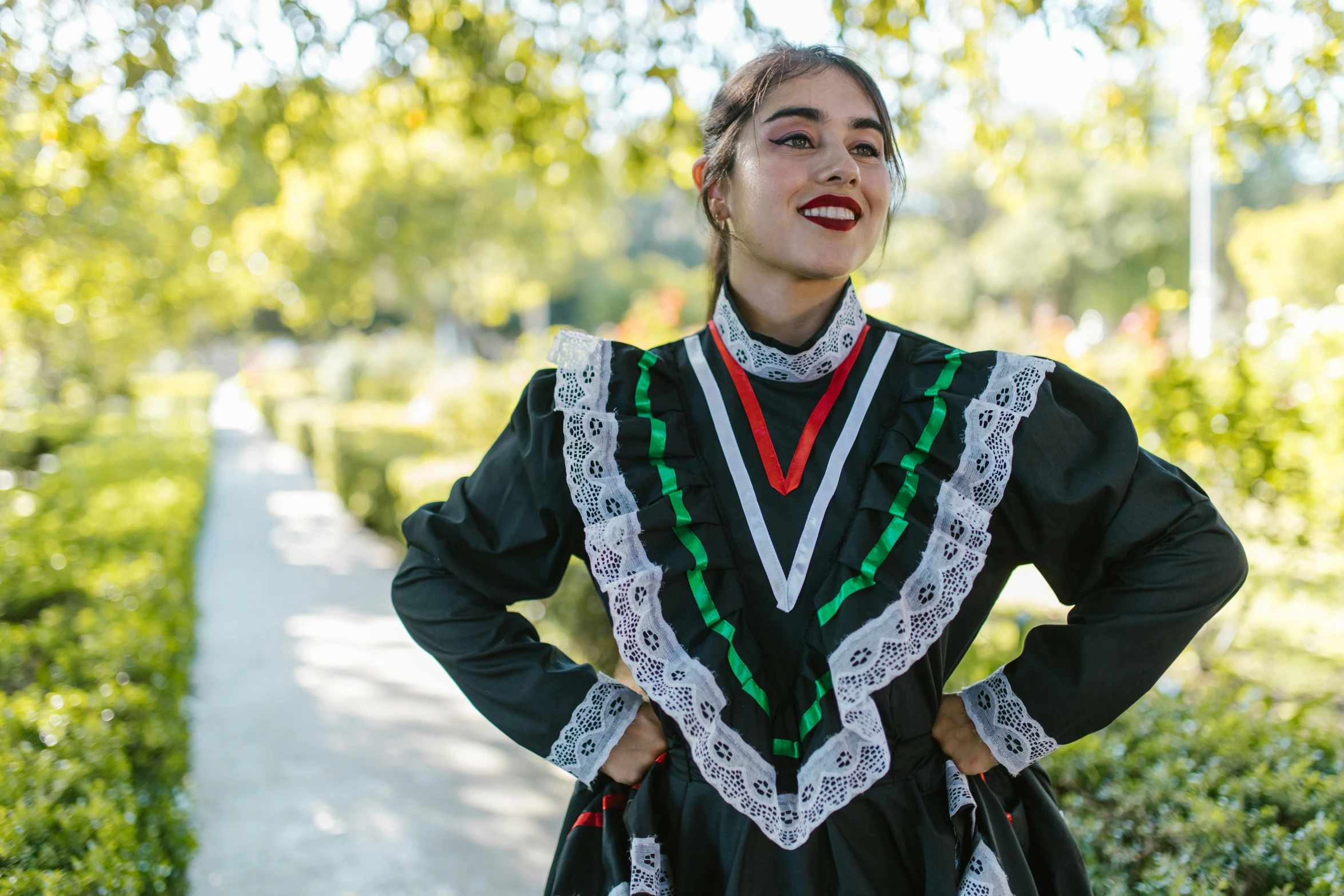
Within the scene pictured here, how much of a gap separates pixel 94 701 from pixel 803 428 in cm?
271

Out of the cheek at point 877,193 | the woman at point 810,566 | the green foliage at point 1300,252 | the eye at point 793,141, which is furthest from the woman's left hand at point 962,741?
the green foliage at point 1300,252

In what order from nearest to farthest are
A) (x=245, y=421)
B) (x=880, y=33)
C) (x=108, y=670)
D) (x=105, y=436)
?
(x=108, y=670) → (x=880, y=33) → (x=105, y=436) → (x=245, y=421)

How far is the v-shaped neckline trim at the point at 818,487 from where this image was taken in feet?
4.61

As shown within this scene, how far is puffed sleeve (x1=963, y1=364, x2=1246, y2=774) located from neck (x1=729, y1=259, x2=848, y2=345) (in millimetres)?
381

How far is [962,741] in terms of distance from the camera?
4.70 feet

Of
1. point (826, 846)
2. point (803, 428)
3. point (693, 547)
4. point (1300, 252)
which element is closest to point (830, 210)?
point (803, 428)

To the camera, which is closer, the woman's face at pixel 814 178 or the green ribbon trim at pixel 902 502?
the green ribbon trim at pixel 902 502

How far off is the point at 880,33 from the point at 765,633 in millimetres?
3461

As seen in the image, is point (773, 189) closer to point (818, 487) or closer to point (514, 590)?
point (818, 487)

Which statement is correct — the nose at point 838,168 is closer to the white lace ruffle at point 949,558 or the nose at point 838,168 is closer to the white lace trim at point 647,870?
the white lace ruffle at point 949,558

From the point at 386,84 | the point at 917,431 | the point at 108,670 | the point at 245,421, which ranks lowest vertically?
the point at 245,421

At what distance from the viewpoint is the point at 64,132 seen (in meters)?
4.19

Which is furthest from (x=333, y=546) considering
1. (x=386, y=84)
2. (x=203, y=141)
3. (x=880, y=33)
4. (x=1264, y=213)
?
(x=1264, y=213)

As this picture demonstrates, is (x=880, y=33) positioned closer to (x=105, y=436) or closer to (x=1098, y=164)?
(x=105, y=436)
